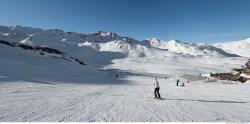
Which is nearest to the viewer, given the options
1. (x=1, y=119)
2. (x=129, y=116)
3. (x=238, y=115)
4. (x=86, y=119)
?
(x=1, y=119)

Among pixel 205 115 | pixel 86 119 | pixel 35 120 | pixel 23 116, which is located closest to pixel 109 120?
pixel 86 119

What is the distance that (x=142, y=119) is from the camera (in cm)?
1163

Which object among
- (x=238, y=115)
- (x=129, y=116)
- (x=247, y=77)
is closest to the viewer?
(x=129, y=116)

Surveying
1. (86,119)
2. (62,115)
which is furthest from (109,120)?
(62,115)

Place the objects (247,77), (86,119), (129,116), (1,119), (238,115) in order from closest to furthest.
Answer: (1,119) < (86,119) < (129,116) < (238,115) < (247,77)

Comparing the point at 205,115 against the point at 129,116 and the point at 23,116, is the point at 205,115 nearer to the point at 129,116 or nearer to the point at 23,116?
the point at 129,116

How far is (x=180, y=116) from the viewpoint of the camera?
12.6 meters

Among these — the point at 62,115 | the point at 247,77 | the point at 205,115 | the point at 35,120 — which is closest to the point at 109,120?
the point at 62,115

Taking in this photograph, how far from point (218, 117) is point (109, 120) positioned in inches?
214

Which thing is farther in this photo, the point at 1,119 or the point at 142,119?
the point at 142,119

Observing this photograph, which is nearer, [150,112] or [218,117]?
[218,117]

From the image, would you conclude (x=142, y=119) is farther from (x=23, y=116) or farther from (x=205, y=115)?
(x=23, y=116)

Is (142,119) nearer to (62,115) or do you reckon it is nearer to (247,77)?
(62,115)

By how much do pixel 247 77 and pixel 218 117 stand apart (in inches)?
1936
